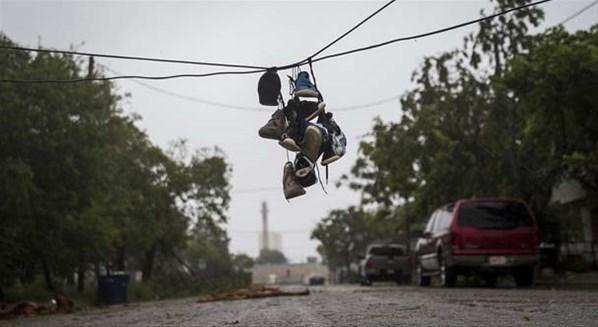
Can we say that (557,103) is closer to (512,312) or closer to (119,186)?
(512,312)

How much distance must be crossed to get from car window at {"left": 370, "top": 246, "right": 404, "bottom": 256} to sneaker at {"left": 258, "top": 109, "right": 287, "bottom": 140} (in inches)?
1017

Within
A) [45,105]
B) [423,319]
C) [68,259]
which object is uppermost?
[45,105]

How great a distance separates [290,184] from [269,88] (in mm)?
1168

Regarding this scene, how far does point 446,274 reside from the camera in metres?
19.7

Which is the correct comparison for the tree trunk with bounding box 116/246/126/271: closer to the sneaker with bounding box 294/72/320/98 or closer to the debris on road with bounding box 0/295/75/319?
the debris on road with bounding box 0/295/75/319

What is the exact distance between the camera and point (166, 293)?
37.9 metres

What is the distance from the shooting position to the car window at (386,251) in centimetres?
3412

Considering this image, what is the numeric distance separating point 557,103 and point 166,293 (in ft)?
76.7

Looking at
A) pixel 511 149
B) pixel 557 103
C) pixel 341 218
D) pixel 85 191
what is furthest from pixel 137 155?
pixel 341 218

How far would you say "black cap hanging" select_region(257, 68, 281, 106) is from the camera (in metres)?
9.11

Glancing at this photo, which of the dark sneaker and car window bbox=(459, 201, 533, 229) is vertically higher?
car window bbox=(459, 201, 533, 229)

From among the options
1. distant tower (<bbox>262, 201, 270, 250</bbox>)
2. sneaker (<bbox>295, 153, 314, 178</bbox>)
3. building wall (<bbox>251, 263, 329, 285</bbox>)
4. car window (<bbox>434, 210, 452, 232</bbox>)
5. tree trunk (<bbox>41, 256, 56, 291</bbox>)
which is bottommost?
tree trunk (<bbox>41, 256, 56, 291</bbox>)

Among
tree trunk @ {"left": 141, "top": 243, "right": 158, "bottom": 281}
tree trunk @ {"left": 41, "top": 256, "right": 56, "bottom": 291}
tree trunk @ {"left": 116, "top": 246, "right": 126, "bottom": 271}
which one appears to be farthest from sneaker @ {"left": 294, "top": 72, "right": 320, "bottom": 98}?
tree trunk @ {"left": 141, "top": 243, "right": 158, "bottom": 281}

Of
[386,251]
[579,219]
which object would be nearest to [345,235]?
[386,251]
